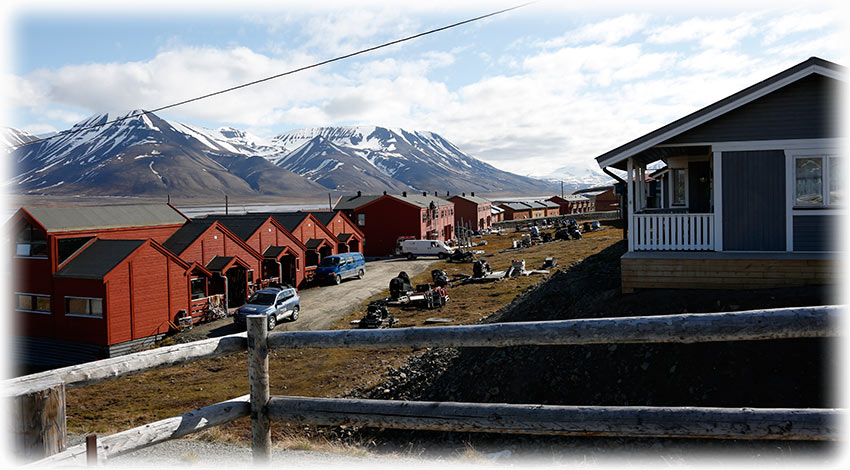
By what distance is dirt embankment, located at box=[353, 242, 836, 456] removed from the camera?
10125 millimetres

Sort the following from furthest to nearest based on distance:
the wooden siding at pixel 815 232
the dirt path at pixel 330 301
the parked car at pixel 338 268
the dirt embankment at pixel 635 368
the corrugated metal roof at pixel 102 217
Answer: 1. the parked car at pixel 338 268
2. the corrugated metal roof at pixel 102 217
3. the dirt path at pixel 330 301
4. the wooden siding at pixel 815 232
5. the dirt embankment at pixel 635 368

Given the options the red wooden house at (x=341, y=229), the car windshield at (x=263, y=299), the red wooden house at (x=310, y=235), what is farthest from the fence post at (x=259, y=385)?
the red wooden house at (x=341, y=229)

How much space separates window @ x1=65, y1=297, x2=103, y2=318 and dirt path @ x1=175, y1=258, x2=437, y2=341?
4.38 meters

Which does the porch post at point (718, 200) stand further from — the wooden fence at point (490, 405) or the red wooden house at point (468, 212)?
the red wooden house at point (468, 212)

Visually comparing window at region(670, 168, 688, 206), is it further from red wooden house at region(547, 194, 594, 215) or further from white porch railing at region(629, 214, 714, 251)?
red wooden house at region(547, 194, 594, 215)

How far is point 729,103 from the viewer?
14742 millimetres

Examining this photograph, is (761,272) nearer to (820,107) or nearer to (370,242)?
(820,107)

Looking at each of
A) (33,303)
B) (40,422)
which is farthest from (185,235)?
(40,422)

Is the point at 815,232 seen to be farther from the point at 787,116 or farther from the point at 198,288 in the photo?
the point at 198,288

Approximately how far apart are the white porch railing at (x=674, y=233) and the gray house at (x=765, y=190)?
0.14 feet

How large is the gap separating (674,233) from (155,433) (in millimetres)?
14862

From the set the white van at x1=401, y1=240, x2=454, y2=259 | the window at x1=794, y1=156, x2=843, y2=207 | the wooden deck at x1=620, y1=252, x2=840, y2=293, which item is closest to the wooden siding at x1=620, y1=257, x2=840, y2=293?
the wooden deck at x1=620, y1=252, x2=840, y2=293

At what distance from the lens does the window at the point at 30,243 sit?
101ft

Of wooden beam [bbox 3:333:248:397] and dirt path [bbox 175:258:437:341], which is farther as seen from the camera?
dirt path [bbox 175:258:437:341]
